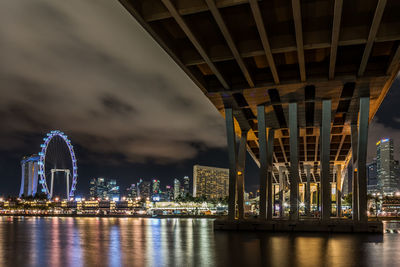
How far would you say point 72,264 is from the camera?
1347cm

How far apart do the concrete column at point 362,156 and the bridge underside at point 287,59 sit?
0.08 metres

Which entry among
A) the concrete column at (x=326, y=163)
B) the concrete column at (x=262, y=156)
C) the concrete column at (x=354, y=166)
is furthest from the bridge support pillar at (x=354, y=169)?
the concrete column at (x=262, y=156)

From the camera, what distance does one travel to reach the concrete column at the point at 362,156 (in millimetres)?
30984

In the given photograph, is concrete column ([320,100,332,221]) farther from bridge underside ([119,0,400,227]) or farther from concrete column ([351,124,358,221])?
concrete column ([351,124,358,221])

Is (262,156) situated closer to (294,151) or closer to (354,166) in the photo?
(294,151)

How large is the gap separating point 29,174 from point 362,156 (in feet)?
480

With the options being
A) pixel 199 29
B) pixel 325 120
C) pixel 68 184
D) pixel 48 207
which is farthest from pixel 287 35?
pixel 48 207

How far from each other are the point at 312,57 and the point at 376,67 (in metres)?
4.61

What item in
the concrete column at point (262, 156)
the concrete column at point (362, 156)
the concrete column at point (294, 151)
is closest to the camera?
the concrete column at point (362, 156)

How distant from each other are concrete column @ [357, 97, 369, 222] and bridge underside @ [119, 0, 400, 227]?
78mm

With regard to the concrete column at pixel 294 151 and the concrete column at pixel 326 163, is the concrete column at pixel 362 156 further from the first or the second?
the concrete column at pixel 294 151

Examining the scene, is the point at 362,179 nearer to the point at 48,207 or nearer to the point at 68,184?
the point at 68,184

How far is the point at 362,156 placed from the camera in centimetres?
3175

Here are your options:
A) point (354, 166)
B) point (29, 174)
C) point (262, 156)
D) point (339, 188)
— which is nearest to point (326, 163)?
point (354, 166)
